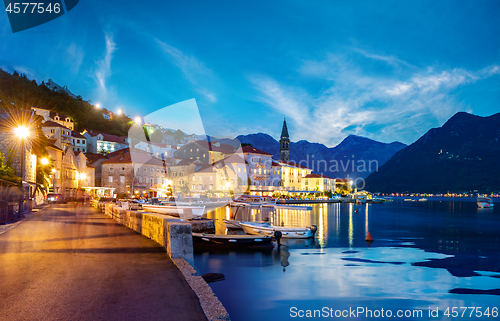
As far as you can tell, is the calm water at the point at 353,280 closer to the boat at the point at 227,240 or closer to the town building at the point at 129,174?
the boat at the point at 227,240

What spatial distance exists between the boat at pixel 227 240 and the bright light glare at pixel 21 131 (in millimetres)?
19138

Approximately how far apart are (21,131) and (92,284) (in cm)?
2666

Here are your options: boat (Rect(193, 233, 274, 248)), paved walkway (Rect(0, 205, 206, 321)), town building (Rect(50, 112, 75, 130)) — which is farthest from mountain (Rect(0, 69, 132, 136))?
paved walkway (Rect(0, 205, 206, 321))

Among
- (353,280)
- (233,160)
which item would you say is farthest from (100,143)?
(353,280)

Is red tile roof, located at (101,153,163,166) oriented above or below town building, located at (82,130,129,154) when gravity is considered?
below

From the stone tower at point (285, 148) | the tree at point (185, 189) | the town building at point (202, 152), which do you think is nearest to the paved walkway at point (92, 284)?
the tree at point (185, 189)

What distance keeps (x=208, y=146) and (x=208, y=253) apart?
96550mm

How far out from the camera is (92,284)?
6387 mm

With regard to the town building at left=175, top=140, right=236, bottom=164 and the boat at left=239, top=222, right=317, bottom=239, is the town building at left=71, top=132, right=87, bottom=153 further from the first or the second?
the boat at left=239, top=222, right=317, bottom=239

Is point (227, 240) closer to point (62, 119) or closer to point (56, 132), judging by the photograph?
point (56, 132)

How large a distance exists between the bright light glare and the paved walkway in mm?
20357

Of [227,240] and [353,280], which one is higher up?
[227,240]

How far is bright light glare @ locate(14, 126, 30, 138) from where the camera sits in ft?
87.8

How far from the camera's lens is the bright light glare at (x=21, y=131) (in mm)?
26750
